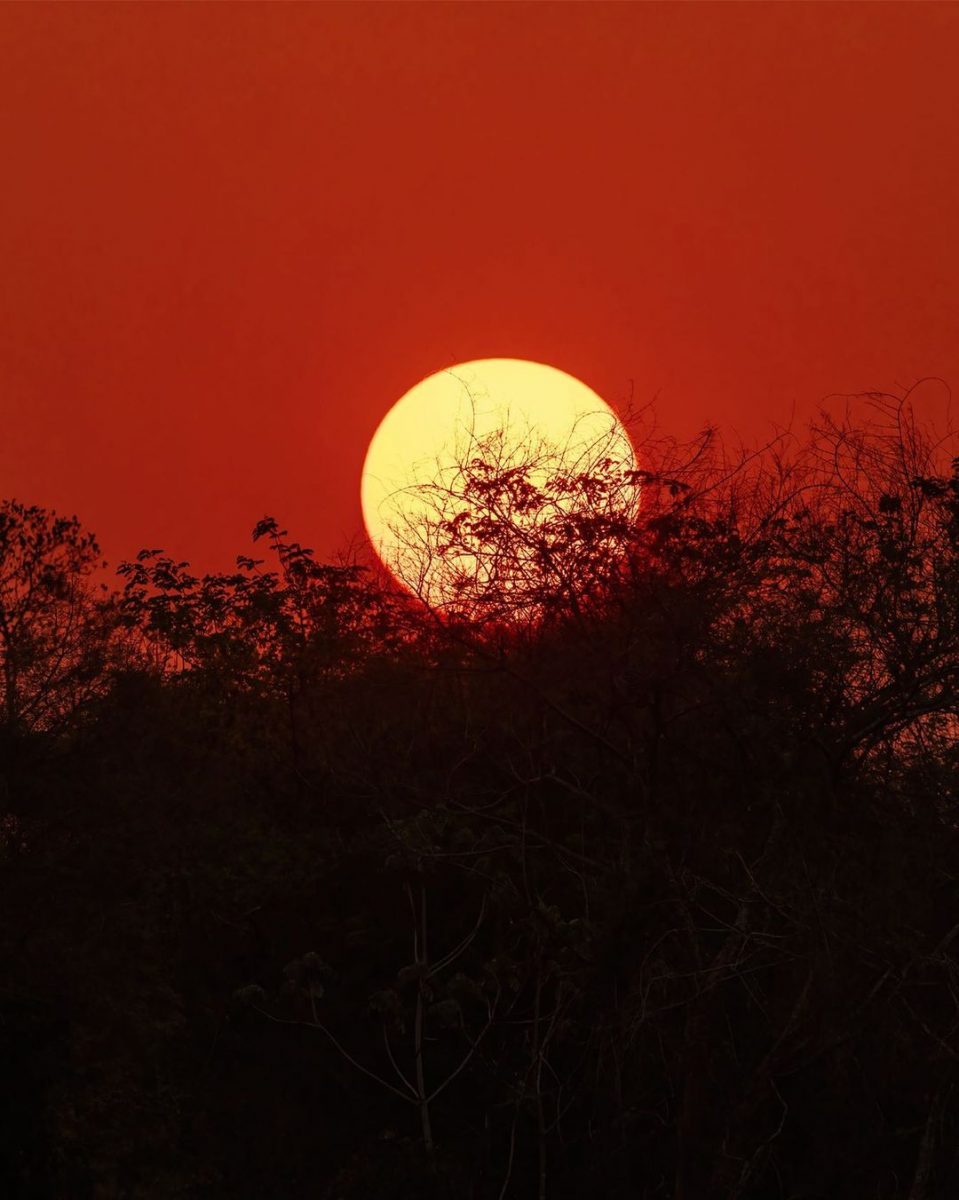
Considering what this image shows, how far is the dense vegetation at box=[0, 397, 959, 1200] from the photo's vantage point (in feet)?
52.5

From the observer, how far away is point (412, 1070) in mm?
22141

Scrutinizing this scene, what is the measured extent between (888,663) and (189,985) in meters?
12.5

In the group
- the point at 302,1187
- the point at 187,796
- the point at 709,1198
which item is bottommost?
the point at 709,1198

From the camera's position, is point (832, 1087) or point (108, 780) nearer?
point (832, 1087)

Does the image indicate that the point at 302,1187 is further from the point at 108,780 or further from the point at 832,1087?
the point at 832,1087

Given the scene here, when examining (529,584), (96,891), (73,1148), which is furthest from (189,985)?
(529,584)

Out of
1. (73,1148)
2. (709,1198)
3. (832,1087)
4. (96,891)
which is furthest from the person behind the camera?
(96,891)

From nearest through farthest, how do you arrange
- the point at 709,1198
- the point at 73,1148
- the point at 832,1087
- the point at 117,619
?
the point at 709,1198 → the point at 832,1087 → the point at 73,1148 → the point at 117,619

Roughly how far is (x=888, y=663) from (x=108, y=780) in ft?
43.2

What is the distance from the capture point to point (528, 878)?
21094 millimetres

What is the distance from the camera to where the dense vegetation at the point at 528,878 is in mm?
16000

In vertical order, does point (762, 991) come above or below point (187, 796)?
below

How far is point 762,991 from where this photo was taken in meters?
16.6

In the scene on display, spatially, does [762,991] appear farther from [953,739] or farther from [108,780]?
[108,780]
